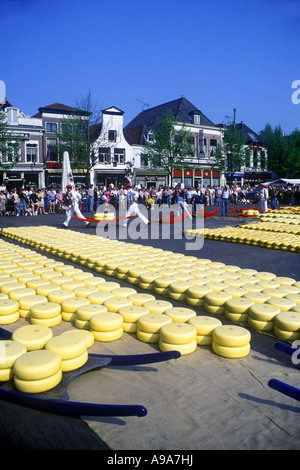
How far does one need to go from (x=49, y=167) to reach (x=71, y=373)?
34.5 meters

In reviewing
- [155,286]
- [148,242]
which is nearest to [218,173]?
[148,242]

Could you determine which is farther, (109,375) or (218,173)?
(218,173)

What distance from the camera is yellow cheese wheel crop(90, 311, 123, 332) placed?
141 inches

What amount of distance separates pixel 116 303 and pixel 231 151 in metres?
40.2

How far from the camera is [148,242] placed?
33.5ft

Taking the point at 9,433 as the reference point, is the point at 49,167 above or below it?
above

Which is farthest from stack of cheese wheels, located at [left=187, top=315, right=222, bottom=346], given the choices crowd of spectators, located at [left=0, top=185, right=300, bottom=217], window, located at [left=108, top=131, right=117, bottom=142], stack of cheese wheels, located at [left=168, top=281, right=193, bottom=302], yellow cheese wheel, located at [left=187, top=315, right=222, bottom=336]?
window, located at [left=108, top=131, right=117, bottom=142]

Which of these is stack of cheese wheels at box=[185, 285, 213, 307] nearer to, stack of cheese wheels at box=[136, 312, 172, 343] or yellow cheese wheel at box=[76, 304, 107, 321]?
stack of cheese wheels at box=[136, 312, 172, 343]

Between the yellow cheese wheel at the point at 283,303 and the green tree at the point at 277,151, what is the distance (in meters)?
50.9

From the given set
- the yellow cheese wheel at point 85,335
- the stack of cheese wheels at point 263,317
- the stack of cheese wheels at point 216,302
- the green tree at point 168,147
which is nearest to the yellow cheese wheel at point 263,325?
the stack of cheese wheels at point 263,317

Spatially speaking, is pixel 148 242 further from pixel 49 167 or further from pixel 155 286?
pixel 49 167

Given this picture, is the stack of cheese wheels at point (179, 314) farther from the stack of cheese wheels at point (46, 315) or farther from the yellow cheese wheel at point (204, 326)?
the stack of cheese wheels at point (46, 315)

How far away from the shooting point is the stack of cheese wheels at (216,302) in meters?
4.36

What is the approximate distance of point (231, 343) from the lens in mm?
3258
